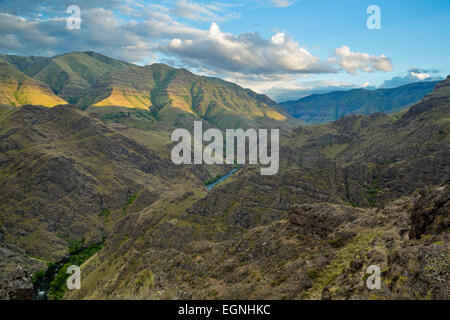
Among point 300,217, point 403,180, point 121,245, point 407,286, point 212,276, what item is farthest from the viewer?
point 403,180

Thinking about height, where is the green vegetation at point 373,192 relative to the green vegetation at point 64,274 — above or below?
above

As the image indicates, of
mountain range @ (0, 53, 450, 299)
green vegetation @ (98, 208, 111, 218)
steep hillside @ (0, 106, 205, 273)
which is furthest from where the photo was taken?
green vegetation @ (98, 208, 111, 218)

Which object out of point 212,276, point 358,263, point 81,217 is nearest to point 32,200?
point 81,217

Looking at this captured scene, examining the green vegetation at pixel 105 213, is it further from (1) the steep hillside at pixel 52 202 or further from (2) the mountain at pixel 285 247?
(2) the mountain at pixel 285 247

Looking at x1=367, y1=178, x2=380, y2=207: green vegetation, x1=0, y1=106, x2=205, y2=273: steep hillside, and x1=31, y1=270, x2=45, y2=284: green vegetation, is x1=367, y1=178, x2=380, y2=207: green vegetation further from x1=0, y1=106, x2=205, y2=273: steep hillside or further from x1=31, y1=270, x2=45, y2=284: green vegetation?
x1=31, y1=270, x2=45, y2=284: green vegetation

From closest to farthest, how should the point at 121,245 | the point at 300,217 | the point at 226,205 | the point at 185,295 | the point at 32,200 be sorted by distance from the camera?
the point at 185,295 < the point at 300,217 < the point at 121,245 < the point at 226,205 < the point at 32,200

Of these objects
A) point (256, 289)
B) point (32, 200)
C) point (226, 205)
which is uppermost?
point (256, 289)

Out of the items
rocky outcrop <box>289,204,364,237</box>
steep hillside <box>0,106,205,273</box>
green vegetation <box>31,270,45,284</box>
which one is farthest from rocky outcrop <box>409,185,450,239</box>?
green vegetation <box>31,270,45,284</box>

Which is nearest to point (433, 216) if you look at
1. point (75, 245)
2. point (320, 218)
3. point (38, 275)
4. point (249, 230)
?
point (320, 218)

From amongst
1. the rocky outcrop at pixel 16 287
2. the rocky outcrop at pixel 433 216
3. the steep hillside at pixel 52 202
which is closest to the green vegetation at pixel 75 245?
the steep hillside at pixel 52 202

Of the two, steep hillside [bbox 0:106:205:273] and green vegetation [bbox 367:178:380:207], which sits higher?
green vegetation [bbox 367:178:380:207]

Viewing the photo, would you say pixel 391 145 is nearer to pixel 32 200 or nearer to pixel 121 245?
pixel 121 245
